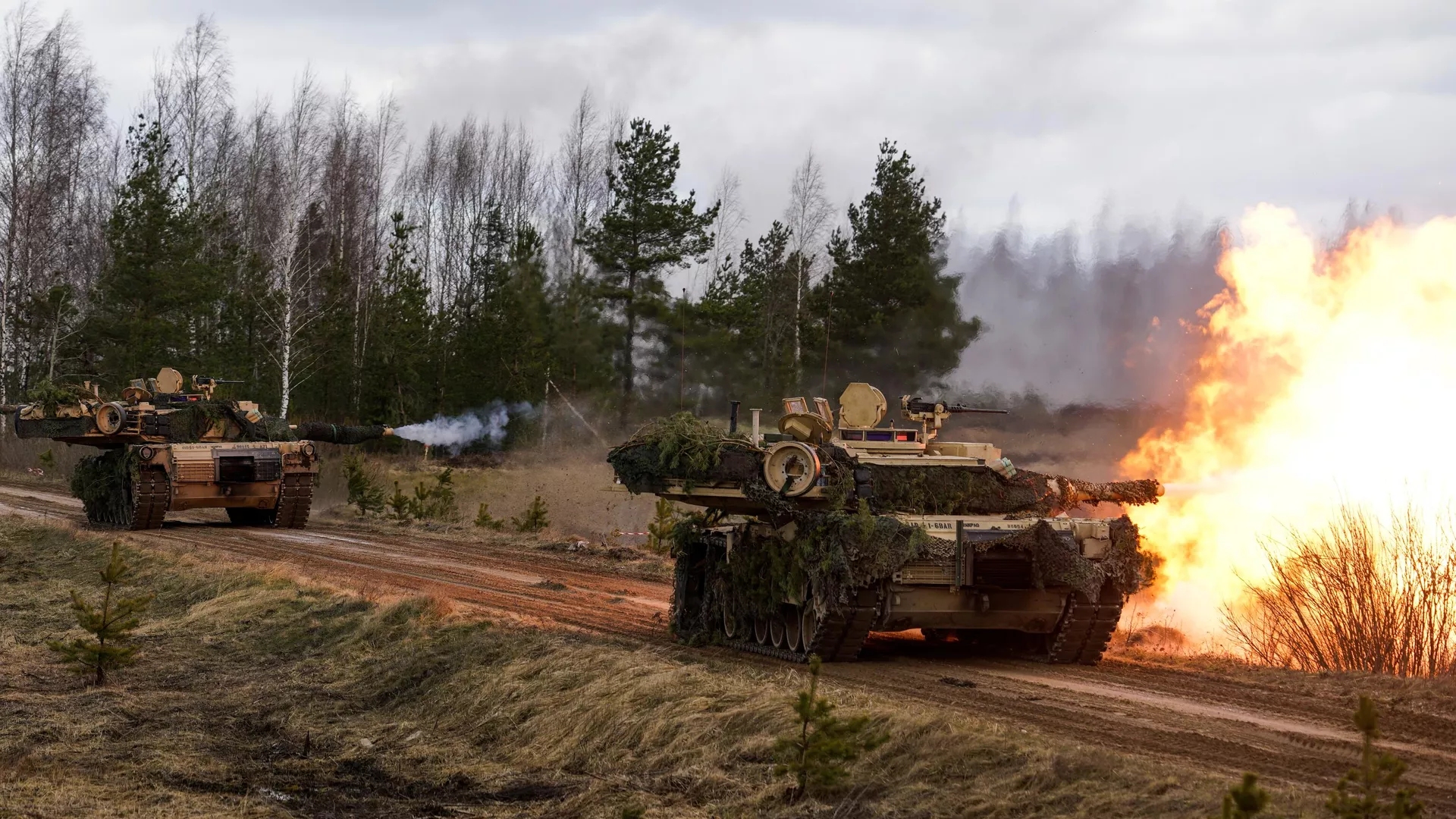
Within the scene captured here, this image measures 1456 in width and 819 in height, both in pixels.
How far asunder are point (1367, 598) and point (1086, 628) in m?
2.68

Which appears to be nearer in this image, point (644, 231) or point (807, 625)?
point (807, 625)

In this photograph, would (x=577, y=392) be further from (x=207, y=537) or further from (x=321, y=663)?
(x=321, y=663)

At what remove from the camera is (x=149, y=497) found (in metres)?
29.0

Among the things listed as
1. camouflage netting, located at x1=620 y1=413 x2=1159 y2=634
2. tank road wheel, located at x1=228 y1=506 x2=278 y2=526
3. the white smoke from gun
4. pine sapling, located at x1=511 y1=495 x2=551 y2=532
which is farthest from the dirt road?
the white smoke from gun

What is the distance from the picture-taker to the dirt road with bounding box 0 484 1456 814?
383 inches

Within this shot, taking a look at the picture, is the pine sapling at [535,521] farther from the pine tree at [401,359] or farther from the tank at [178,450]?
the pine tree at [401,359]

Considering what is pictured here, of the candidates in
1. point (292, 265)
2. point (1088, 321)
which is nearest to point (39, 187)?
point (292, 265)

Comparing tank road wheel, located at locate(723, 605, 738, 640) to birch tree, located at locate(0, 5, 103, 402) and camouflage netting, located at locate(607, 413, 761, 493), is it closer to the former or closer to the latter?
camouflage netting, located at locate(607, 413, 761, 493)

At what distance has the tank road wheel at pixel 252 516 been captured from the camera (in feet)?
104

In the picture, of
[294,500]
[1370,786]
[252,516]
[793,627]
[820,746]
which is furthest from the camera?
[252,516]

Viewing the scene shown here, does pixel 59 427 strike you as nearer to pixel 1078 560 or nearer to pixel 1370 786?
pixel 1078 560

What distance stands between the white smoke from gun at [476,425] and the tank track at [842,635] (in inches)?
816

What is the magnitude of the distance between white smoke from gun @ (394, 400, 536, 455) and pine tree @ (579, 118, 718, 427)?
3.95 metres

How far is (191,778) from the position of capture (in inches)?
404
